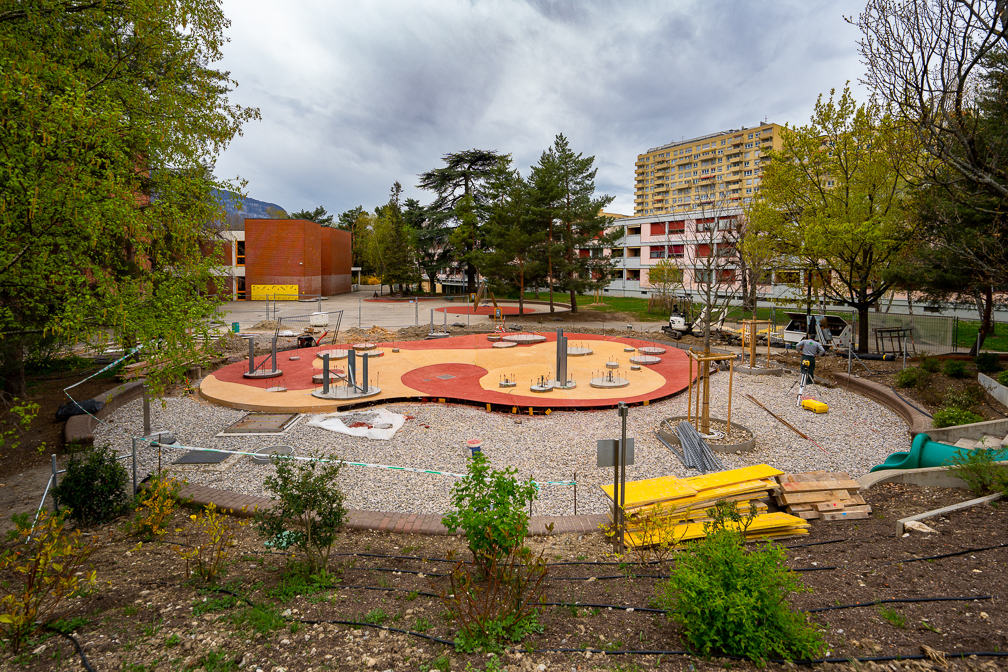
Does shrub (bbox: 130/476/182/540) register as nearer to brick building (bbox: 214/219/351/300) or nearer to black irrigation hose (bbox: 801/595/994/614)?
black irrigation hose (bbox: 801/595/994/614)

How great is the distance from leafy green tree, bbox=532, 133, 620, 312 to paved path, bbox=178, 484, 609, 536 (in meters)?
30.5

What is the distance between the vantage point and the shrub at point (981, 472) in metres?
6.84

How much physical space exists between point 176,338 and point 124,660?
5.13 meters

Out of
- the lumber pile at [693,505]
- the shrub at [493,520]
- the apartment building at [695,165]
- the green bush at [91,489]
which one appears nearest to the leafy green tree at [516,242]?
the lumber pile at [693,505]

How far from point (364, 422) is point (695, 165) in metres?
127

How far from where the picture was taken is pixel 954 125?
9.03 metres

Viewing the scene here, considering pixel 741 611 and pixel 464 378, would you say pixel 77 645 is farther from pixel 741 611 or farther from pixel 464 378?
pixel 464 378

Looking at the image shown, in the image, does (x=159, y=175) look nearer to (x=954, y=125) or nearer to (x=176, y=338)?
(x=176, y=338)

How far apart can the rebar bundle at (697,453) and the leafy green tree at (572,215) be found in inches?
1053

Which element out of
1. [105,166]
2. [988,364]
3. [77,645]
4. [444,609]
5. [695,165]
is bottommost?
[444,609]

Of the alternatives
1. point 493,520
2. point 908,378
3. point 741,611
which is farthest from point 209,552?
point 908,378

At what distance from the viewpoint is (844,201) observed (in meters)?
20.8

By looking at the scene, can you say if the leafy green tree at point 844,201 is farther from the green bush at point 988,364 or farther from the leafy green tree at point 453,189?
the leafy green tree at point 453,189

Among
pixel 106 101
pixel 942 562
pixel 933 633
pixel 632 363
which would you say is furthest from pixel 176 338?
pixel 632 363
